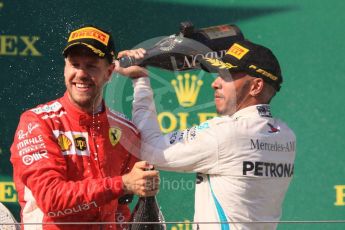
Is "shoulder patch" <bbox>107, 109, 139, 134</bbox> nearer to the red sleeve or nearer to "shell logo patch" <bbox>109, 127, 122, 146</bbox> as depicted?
"shell logo patch" <bbox>109, 127, 122, 146</bbox>

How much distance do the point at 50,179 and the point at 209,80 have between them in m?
1.55

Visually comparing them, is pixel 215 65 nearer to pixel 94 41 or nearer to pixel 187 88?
pixel 94 41

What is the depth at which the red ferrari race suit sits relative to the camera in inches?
106

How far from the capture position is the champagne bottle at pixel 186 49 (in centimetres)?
306

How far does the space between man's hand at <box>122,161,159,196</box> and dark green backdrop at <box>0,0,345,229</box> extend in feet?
4.58

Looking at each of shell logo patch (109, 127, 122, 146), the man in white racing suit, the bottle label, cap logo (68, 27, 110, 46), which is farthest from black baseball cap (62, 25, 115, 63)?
the bottle label

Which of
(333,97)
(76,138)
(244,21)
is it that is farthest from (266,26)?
(76,138)

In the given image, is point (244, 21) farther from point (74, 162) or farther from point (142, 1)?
point (74, 162)

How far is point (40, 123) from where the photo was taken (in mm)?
2771

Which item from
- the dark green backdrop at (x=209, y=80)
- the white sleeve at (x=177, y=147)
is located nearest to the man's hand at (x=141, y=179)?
the white sleeve at (x=177, y=147)

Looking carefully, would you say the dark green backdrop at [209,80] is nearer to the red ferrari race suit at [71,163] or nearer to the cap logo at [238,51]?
the cap logo at [238,51]

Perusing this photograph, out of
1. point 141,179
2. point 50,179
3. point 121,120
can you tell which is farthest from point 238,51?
point 50,179

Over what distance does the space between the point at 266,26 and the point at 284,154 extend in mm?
1291

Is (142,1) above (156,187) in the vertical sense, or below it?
above
